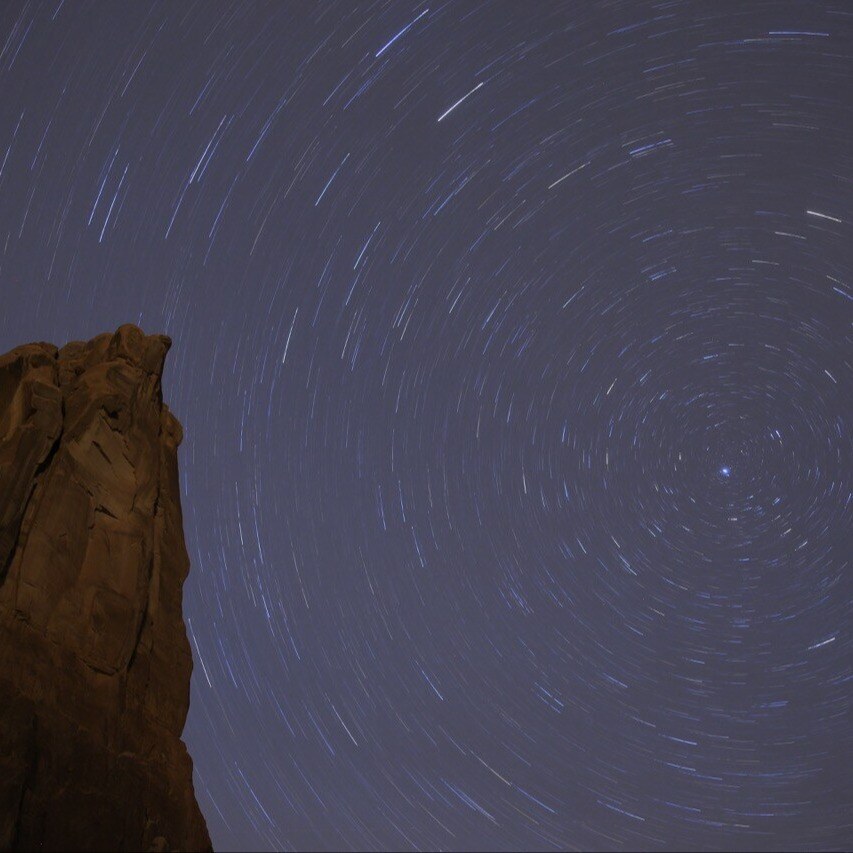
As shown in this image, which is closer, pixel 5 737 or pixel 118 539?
pixel 5 737

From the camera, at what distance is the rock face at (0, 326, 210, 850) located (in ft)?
40.3

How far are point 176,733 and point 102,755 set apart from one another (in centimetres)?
190

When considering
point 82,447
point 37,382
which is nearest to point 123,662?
point 82,447

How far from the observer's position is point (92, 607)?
1417 centimetres

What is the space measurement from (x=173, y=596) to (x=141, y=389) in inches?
151

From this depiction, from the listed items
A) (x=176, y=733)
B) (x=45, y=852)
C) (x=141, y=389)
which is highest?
(x=141, y=389)

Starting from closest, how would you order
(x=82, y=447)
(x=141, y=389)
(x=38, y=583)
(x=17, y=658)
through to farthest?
(x=17, y=658)
(x=38, y=583)
(x=82, y=447)
(x=141, y=389)

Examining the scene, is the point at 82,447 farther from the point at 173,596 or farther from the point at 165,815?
the point at 165,815

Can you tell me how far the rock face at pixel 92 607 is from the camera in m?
12.3


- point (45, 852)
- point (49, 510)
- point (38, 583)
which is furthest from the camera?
point (49, 510)

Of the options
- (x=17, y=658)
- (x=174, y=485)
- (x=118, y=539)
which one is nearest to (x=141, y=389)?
(x=174, y=485)

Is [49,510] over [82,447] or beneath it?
beneath

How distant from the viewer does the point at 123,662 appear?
1421 centimetres

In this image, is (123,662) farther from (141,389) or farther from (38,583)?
(141,389)
